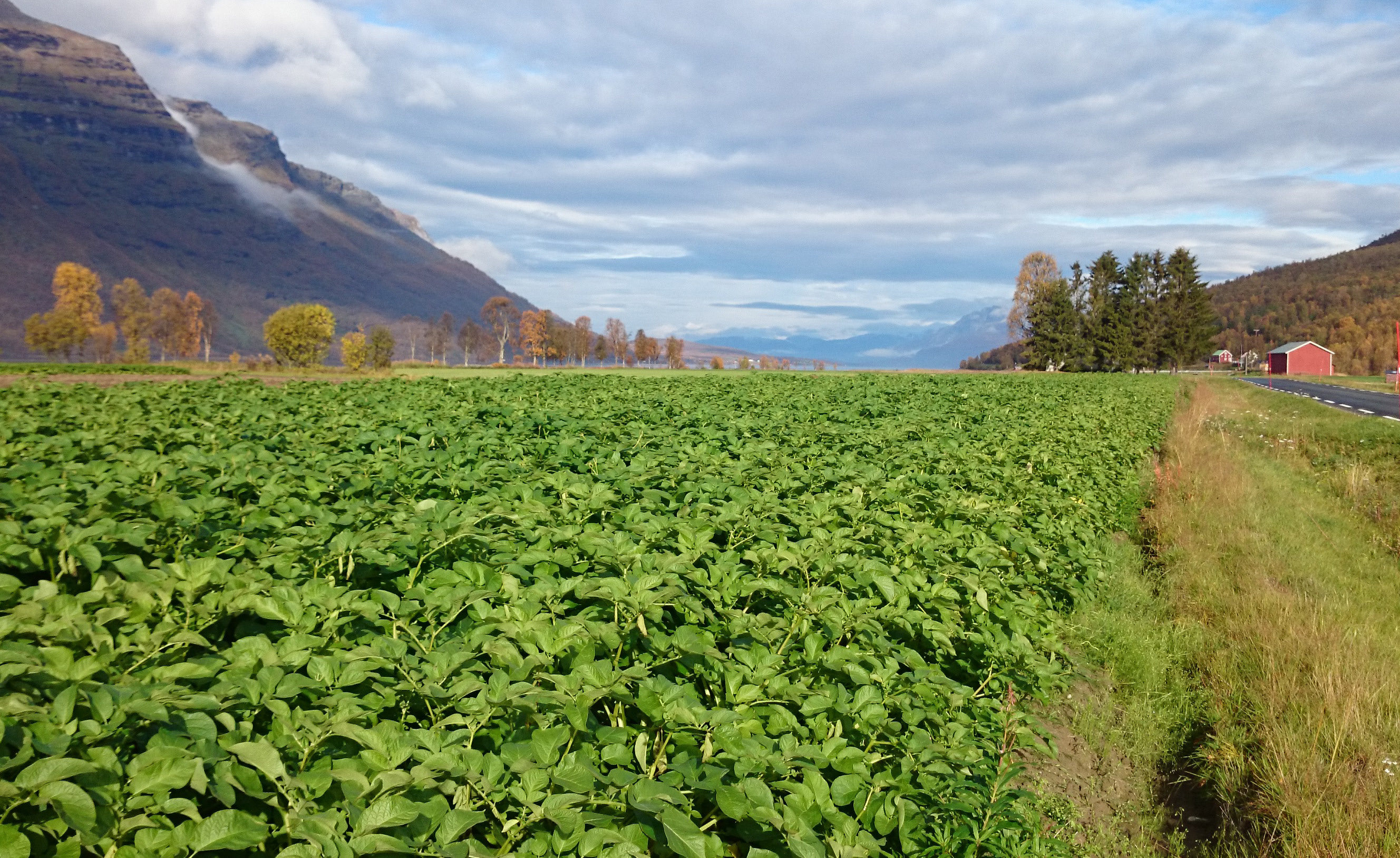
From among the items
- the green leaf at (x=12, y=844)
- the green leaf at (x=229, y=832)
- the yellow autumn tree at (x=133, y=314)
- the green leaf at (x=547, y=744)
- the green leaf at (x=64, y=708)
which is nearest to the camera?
the green leaf at (x=12, y=844)

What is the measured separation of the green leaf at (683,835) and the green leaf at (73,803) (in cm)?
127

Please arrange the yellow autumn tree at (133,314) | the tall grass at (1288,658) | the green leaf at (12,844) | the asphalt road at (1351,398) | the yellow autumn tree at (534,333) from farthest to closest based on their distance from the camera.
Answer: the yellow autumn tree at (534,333) → the yellow autumn tree at (133,314) → the asphalt road at (1351,398) → the tall grass at (1288,658) → the green leaf at (12,844)

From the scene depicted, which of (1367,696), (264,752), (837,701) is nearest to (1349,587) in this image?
(1367,696)

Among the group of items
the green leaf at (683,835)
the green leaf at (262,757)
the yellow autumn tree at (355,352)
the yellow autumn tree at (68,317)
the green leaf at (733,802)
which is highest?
the yellow autumn tree at (68,317)

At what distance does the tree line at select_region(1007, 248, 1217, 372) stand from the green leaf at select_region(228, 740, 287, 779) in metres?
84.5

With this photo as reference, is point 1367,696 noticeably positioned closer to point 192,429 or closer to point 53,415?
point 192,429

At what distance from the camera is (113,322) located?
145500 mm

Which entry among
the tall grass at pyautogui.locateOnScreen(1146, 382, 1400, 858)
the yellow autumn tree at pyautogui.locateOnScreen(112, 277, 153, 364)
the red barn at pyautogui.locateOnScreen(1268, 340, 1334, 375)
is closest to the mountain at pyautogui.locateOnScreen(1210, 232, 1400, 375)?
the red barn at pyautogui.locateOnScreen(1268, 340, 1334, 375)

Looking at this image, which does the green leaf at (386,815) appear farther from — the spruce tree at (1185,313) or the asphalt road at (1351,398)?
the spruce tree at (1185,313)

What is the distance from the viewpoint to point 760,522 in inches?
177

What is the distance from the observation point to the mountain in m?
111

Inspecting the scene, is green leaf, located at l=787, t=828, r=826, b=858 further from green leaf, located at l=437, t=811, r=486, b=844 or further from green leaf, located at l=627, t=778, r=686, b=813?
green leaf, located at l=437, t=811, r=486, b=844

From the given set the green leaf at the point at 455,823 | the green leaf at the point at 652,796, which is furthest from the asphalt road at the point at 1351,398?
the green leaf at the point at 455,823

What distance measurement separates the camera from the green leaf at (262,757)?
6.46 ft
